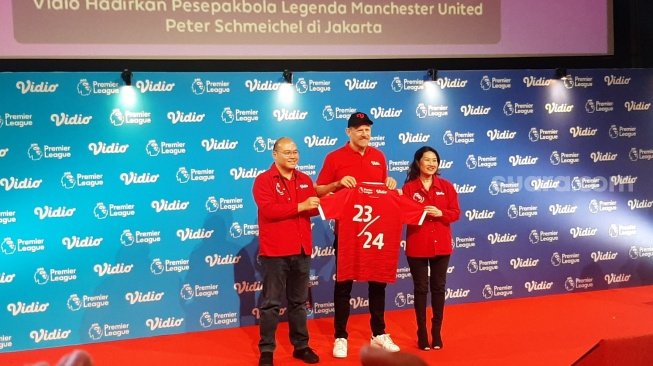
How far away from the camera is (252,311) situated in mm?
6277

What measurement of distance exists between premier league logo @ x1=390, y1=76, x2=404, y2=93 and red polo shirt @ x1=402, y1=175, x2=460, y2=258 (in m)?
1.40

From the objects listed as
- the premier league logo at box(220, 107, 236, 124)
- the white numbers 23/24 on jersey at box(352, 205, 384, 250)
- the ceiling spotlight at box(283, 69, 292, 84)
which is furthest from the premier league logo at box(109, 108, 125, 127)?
the white numbers 23/24 on jersey at box(352, 205, 384, 250)

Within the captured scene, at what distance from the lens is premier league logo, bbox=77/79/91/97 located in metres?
5.80

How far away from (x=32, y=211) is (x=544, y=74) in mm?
4754

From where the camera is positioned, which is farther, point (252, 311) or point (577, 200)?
point (577, 200)

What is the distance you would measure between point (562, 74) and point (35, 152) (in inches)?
189

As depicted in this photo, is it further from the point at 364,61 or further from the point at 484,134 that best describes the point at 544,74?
the point at 364,61

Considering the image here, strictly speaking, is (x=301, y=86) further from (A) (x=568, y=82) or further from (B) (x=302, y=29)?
(A) (x=568, y=82)

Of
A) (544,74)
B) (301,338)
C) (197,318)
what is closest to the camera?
(301,338)

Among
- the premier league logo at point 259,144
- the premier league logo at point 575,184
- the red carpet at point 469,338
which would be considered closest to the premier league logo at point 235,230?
the premier league logo at point 259,144

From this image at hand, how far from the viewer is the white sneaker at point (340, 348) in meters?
5.25

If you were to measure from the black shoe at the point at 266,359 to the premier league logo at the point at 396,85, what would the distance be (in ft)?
8.94

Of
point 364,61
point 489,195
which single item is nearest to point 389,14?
point 364,61

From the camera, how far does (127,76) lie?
230 inches
